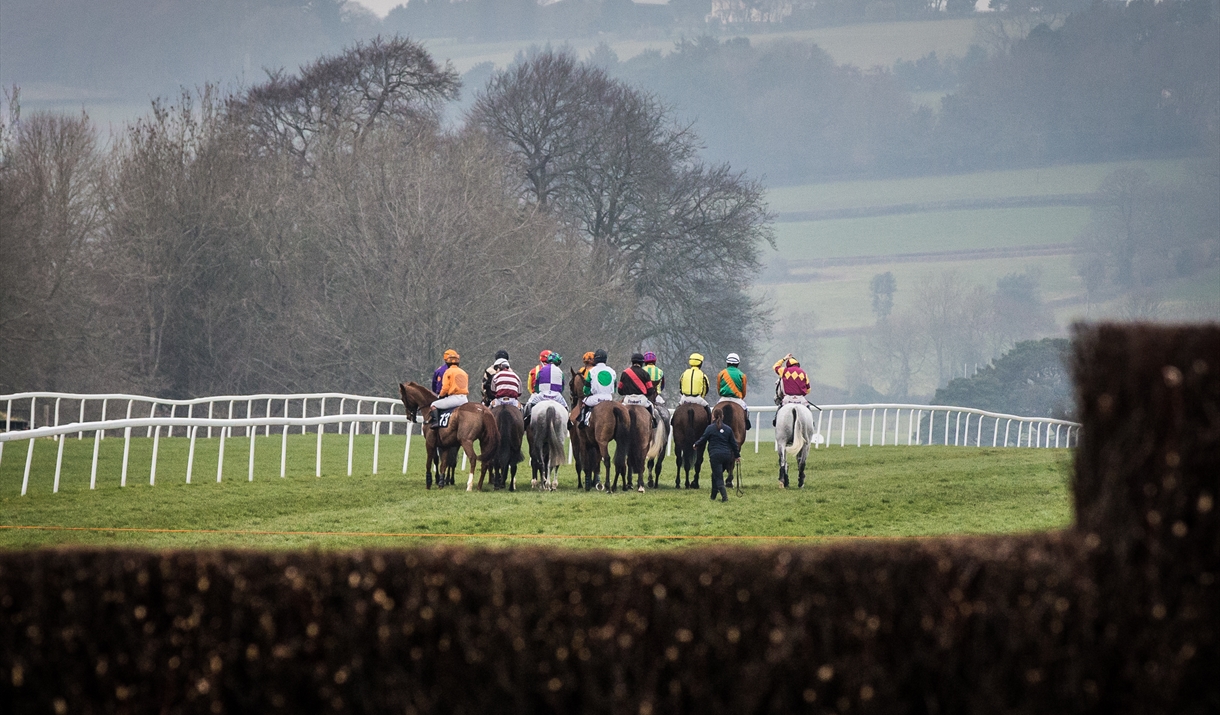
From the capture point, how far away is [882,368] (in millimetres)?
79375

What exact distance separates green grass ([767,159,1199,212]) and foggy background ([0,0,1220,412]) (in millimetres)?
258

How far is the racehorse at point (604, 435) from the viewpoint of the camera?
59.0ft

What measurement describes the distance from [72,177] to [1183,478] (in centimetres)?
3588

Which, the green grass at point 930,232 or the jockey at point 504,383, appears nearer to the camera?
the jockey at point 504,383

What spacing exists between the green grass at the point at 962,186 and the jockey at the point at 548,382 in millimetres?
71391

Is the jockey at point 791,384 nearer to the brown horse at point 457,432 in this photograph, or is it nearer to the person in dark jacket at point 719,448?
the person in dark jacket at point 719,448

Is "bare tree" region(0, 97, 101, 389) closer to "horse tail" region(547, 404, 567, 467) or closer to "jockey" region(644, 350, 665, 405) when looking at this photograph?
"jockey" region(644, 350, 665, 405)

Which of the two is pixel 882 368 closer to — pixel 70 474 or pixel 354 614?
pixel 70 474

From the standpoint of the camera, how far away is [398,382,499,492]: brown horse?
698 inches

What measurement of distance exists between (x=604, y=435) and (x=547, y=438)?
686 mm

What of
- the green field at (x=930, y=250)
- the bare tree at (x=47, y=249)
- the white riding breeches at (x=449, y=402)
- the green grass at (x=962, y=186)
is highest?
the green grass at (x=962, y=186)

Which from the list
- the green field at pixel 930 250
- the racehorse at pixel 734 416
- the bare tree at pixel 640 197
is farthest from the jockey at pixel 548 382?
the green field at pixel 930 250

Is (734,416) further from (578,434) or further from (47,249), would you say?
(47,249)

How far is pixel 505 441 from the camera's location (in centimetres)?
1800
